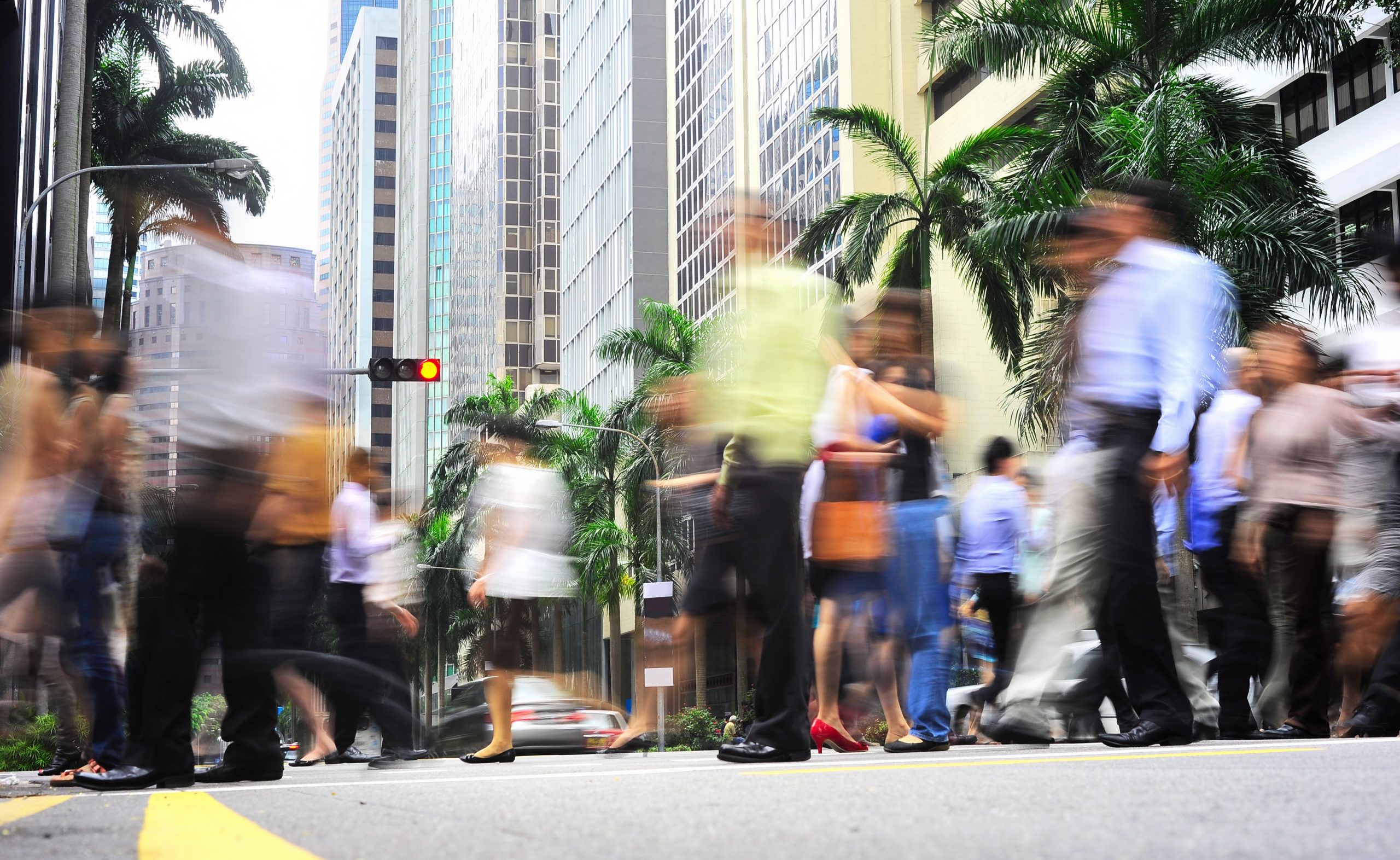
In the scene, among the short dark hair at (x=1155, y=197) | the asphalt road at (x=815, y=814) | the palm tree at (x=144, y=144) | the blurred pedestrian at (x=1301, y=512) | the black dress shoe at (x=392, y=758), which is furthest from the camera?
the palm tree at (x=144, y=144)

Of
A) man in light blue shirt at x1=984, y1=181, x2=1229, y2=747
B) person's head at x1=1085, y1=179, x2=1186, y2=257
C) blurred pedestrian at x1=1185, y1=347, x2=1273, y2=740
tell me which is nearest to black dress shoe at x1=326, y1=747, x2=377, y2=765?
man in light blue shirt at x1=984, y1=181, x2=1229, y2=747

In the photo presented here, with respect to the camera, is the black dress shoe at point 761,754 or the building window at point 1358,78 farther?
the building window at point 1358,78

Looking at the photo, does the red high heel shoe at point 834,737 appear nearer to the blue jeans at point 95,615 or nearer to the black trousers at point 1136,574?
the black trousers at point 1136,574

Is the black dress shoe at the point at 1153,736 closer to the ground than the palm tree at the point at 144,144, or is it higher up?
closer to the ground

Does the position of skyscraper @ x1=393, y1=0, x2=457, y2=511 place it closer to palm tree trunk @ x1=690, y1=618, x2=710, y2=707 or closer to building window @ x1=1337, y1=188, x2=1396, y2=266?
palm tree trunk @ x1=690, y1=618, x2=710, y2=707

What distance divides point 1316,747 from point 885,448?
8.61ft

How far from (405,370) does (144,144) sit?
1921 cm

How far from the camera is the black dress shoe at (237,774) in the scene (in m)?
5.89

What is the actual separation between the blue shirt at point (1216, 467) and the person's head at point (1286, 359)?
0.99 ft

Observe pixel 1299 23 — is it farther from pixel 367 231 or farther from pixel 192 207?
pixel 367 231

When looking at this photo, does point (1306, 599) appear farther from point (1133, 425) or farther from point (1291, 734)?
point (1133, 425)

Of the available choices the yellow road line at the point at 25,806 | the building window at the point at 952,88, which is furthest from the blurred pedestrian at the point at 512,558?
the building window at the point at 952,88

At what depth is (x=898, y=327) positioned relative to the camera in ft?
25.2

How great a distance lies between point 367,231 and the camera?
490 feet
